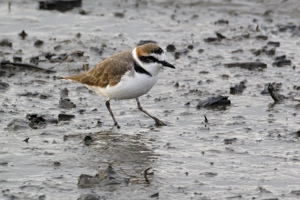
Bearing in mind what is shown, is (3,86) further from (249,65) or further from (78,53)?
(249,65)

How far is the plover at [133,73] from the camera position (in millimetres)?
9664

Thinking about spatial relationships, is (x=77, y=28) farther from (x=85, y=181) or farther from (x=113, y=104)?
(x=85, y=181)

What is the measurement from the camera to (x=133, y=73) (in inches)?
382

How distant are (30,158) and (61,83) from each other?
343 cm

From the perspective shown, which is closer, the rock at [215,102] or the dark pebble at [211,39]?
the rock at [215,102]

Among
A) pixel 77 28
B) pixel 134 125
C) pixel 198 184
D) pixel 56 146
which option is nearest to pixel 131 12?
pixel 77 28

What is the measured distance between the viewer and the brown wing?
9.82 m

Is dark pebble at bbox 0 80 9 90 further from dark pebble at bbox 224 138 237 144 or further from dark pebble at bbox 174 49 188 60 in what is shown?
dark pebble at bbox 224 138 237 144

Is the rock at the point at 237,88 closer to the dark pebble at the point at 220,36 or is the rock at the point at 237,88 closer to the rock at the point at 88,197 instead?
the dark pebble at the point at 220,36

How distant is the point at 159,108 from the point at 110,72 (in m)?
1.04

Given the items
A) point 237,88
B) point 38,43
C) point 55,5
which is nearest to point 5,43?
point 38,43

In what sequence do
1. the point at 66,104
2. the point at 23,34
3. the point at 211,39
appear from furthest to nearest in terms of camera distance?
the point at 23,34 < the point at 211,39 < the point at 66,104

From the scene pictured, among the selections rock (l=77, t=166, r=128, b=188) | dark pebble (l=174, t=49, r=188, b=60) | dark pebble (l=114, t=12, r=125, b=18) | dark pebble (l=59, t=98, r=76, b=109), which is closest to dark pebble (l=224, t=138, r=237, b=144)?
rock (l=77, t=166, r=128, b=188)

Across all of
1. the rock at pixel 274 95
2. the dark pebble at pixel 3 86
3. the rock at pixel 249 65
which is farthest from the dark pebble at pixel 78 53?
the rock at pixel 274 95
